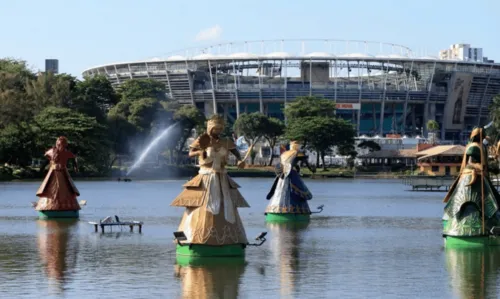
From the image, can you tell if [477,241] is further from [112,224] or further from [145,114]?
[145,114]

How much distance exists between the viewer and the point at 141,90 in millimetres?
174500

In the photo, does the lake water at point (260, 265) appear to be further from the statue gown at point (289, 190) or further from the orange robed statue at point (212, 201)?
the statue gown at point (289, 190)

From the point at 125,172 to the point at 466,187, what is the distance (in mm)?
108632

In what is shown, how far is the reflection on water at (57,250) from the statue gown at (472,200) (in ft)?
40.9

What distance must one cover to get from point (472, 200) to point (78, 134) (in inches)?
3528

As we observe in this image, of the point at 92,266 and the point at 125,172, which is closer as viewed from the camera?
the point at 92,266

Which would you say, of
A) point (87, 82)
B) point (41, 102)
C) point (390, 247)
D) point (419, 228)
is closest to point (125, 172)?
point (41, 102)

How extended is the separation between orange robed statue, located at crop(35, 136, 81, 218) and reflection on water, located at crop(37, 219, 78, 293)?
526mm

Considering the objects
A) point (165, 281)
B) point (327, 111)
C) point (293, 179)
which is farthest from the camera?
point (327, 111)

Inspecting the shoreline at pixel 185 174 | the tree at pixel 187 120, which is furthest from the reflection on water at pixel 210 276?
the tree at pixel 187 120

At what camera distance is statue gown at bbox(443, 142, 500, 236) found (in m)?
36.9

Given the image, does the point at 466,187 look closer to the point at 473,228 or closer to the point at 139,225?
the point at 473,228

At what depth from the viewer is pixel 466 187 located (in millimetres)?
36969

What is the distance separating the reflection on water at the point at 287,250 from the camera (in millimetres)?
30953
